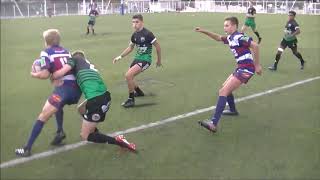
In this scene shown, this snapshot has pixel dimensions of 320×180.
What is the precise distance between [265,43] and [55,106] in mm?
17866

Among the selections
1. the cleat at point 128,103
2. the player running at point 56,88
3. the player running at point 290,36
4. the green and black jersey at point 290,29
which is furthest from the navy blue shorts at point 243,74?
the green and black jersey at point 290,29

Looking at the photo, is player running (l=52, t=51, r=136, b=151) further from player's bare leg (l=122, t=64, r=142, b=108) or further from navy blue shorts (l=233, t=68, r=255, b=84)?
player's bare leg (l=122, t=64, r=142, b=108)

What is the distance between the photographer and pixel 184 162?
22.4ft

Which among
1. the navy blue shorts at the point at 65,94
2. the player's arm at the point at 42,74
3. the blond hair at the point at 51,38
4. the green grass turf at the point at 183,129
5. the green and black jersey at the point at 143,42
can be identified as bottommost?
the green grass turf at the point at 183,129

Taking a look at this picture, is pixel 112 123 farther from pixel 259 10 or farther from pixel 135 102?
pixel 259 10

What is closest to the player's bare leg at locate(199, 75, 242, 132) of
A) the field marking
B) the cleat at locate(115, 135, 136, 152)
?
the field marking

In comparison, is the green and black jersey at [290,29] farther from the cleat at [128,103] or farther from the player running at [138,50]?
the cleat at [128,103]

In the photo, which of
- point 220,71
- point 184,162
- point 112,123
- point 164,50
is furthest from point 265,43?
point 184,162

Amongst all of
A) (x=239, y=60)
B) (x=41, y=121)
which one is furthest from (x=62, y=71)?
(x=239, y=60)

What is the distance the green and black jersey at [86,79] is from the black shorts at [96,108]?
63 mm

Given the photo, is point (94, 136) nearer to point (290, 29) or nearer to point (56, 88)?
point (56, 88)

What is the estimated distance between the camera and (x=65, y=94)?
22.8ft

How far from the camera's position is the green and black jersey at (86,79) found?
688 cm

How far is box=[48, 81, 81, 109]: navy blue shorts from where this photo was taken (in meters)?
6.91
